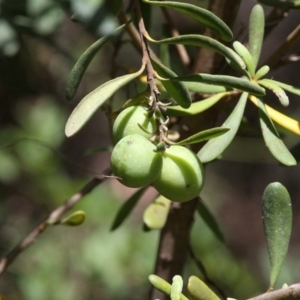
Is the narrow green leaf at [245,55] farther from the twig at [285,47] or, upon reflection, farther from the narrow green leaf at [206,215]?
the narrow green leaf at [206,215]

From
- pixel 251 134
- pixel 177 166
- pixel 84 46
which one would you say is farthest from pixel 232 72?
pixel 84 46

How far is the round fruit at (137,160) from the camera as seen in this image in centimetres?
50

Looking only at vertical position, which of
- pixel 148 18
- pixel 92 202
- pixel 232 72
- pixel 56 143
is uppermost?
pixel 148 18

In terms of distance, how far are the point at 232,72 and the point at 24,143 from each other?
875mm

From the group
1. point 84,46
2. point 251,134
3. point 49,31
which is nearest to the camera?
point 251,134

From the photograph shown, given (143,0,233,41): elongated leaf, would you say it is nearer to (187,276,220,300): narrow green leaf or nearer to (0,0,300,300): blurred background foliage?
(187,276,220,300): narrow green leaf

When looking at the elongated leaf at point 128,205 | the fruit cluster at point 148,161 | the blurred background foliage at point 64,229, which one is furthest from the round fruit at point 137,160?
the blurred background foliage at point 64,229

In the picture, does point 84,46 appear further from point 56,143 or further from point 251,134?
point 251,134

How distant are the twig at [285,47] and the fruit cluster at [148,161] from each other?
0.29 metres

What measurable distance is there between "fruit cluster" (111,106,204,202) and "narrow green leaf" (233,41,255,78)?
14cm

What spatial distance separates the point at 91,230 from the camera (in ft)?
5.50

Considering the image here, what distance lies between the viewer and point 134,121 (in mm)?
528

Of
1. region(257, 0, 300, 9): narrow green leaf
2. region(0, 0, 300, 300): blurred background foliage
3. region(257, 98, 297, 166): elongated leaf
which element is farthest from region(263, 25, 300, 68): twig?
region(0, 0, 300, 300): blurred background foliage

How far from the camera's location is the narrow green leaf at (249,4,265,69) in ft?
2.12
